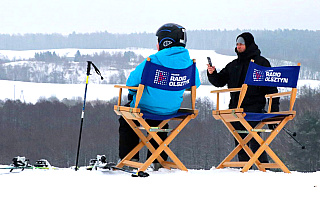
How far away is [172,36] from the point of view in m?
4.90

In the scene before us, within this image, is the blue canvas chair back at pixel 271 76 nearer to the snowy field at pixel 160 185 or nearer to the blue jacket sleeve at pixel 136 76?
the snowy field at pixel 160 185

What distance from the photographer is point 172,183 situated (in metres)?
3.90

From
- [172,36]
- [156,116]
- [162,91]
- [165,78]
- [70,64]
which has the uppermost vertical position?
[172,36]

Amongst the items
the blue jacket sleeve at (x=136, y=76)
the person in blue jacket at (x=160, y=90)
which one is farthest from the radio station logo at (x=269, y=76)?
the blue jacket sleeve at (x=136, y=76)

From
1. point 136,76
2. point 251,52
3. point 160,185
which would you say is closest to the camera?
point 160,185

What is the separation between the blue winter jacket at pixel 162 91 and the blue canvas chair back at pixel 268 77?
682 millimetres

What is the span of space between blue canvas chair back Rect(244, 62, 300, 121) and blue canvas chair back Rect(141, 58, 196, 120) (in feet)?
2.10

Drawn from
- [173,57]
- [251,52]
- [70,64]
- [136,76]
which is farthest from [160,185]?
[70,64]

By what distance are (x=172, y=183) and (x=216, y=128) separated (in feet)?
320

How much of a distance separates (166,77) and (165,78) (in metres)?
0.02

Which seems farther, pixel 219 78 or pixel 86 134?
pixel 86 134

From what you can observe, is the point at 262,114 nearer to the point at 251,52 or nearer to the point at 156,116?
the point at 251,52

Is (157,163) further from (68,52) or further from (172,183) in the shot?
(68,52)

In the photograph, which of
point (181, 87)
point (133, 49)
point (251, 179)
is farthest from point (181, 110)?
point (133, 49)
